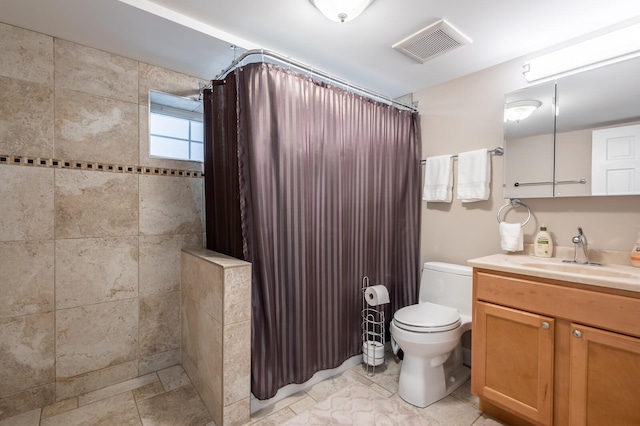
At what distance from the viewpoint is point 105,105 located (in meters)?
1.89

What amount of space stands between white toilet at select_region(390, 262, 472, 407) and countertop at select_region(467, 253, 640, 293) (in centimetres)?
40

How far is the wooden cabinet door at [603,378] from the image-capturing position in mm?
1189

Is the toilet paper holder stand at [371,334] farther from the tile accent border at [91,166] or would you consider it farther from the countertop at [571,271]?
the tile accent border at [91,166]

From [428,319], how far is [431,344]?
0.15m

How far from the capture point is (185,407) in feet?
5.68

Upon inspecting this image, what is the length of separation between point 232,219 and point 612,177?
2.16 m

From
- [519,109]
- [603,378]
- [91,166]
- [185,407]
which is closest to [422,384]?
[603,378]

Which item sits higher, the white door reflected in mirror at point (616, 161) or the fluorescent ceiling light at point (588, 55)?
the fluorescent ceiling light at point (588, 55)

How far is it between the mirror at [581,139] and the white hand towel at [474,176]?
0.13 m

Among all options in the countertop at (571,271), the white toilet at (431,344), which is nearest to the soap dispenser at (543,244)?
the countertop at (571,271)

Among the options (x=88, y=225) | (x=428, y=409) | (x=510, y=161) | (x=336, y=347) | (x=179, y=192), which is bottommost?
(x=428, y=409)

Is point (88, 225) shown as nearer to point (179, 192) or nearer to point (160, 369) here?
point (179, 192)

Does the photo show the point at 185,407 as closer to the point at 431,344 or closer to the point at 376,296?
the point at 376,296

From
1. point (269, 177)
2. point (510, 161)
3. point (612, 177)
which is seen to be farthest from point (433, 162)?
point (269, 177)
